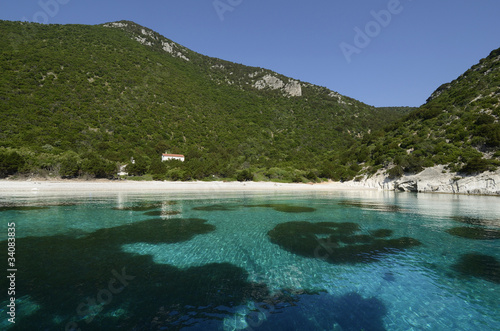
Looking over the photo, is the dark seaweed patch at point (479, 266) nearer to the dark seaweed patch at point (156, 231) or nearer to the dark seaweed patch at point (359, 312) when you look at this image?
the dark seaweed patch at point (359, 312)

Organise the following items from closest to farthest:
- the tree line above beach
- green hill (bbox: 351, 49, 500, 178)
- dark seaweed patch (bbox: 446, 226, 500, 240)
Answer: dark seaweed patch (bbox: 446, 226, 500, 240) → green hill (bbox: 351, 49, 500, 178) → the tree line above beach

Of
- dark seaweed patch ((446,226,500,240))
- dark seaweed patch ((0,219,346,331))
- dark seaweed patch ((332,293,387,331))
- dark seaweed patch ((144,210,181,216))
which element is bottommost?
dark seaweed patch ((446,226,500,240))

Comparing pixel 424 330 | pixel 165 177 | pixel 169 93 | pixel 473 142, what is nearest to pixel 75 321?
pixel 424 330

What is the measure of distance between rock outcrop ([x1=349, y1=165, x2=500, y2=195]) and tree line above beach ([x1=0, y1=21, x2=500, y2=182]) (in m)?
1.52

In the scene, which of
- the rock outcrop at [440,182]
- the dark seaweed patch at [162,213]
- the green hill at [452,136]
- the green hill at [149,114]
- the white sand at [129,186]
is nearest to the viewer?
the dark seaweed patch at [162,213]

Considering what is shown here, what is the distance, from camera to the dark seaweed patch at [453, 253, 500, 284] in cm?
727

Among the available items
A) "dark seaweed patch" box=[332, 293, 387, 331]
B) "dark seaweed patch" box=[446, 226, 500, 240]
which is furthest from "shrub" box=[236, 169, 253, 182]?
"dark seaweed patch" box=[332, 293, 387, 331]

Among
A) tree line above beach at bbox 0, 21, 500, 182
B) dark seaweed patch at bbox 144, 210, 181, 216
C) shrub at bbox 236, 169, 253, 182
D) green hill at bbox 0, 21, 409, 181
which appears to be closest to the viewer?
dark seaweed patch at bbox 144, 210, 181, 216

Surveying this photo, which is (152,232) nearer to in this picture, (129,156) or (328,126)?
(129,156)

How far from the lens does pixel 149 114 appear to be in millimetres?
71938

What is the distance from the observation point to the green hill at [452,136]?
34406mm

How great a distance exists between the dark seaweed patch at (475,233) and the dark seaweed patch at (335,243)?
312cm

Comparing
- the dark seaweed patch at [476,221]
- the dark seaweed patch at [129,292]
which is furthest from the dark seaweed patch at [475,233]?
the dark seaweed patch at [129,292]

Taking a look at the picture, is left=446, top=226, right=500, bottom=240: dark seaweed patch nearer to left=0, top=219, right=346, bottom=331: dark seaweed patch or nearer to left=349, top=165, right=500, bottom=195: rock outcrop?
left=0, top=219, right=346, bottom=331: dark seaweed patch
